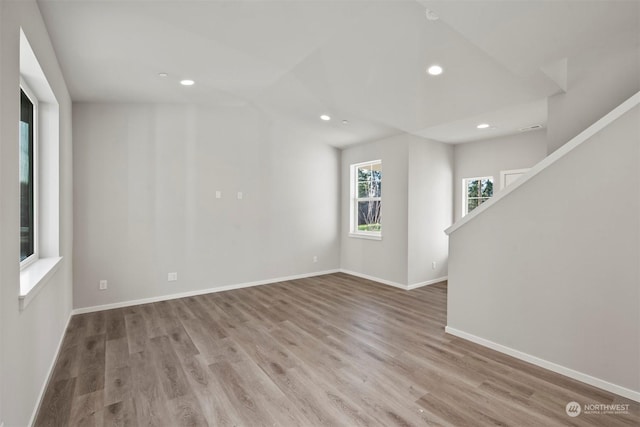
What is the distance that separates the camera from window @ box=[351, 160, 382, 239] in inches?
222

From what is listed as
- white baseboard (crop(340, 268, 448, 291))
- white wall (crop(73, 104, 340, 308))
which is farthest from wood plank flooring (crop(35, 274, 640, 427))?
white baseboard (crop(340, 268, 448, 291))

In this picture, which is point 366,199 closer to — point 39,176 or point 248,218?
point 248,218

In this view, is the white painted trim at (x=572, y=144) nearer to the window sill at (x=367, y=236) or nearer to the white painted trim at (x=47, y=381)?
the window sill at (x=367, y=236)

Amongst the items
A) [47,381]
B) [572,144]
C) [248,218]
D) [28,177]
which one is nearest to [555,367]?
[572,144]

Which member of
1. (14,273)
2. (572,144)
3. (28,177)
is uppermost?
(572,144)

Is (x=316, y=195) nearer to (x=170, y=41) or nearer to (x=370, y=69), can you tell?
(x=370, y=69)

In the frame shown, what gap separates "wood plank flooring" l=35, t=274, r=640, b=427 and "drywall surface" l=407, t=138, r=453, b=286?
4.78 ft

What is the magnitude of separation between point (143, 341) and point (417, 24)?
3.78 m

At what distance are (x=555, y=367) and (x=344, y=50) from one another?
3.24 metres

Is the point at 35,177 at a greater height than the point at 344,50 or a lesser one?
lesser

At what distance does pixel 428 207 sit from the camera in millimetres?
5168

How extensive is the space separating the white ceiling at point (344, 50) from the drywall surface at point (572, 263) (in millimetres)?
968

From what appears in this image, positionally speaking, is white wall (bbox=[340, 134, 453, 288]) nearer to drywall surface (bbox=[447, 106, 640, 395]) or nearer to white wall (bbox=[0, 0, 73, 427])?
drywall surface (bbox=[447, 106, 640, 395])

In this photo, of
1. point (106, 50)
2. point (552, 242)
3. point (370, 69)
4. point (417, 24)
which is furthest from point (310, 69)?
point (552, 242)
